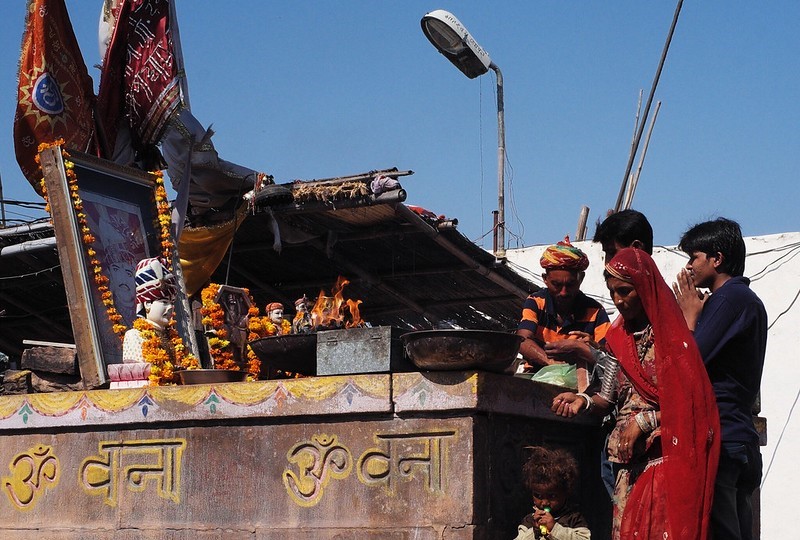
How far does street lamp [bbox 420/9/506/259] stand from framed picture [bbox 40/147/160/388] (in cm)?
619

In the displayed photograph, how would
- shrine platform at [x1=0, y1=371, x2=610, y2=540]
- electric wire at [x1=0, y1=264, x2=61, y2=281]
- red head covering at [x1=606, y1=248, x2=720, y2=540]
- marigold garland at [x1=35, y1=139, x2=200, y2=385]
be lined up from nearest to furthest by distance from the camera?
red head covering at [x1=606, y1=248, x2=720, y2=540] → shrine platform at [x1=0, y1=371, x2=610, y2=540] → marigold garland at [x1=35, y1=139, x2=200, y2=385] → electric wire at [x1=0, y1=264, x2=61, y2=281]

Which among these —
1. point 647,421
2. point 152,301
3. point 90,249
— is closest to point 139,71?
point 90,249

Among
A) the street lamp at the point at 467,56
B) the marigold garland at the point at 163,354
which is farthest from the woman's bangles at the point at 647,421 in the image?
the street lamp at the point at 467,56

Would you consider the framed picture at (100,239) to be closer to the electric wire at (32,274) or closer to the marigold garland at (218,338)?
the marigold garland at (218,338)

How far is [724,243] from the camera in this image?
4.68m

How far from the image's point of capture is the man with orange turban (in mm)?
6074

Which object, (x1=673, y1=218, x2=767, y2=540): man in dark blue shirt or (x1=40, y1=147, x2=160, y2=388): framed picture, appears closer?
(x1=673, y1=218, x2=767, y2=540): man in dark blue shirt

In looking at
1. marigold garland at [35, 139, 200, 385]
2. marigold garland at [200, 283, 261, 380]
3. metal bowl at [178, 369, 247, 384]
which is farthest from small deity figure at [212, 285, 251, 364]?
metal bowl at [178, 369, 247, 384]

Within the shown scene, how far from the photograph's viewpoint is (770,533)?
39.2 feet

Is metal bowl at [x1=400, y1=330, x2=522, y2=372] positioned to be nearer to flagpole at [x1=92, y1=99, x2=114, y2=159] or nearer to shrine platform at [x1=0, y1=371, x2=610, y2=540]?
shrine platform at [x1=0, y1=371, x2=610, y2=540]

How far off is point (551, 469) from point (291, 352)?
149 centimetres

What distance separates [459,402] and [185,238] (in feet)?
16.1

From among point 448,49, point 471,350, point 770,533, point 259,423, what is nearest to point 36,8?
point 259,423

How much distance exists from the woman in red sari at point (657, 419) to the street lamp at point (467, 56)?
876 cm
